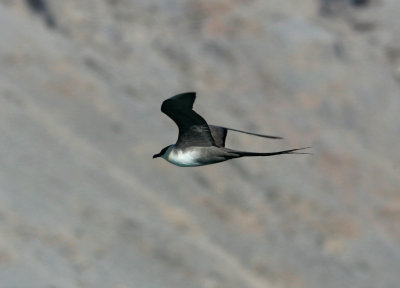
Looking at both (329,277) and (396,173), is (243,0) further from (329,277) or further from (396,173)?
(329,277)

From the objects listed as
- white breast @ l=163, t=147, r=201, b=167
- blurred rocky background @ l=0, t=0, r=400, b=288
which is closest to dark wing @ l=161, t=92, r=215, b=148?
white breast @ l=163, t=147, r=201, b=167

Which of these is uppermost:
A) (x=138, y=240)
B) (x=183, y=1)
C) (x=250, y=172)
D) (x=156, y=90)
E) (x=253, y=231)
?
(x=183, y=1)

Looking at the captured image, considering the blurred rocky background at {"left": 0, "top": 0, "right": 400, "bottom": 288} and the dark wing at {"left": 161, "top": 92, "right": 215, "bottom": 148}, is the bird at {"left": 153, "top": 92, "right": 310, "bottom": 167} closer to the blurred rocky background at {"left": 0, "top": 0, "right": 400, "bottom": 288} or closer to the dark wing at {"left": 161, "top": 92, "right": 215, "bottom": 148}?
the dark wing at {"left": 161, "top": 92, "right": 215, "bottom": 148}

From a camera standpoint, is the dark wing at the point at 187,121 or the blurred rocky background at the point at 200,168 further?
the blurred rocky background at the point at 200,168

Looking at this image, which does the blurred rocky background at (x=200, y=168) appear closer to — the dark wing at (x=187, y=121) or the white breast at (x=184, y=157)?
the white breast at (x=184, y=157)

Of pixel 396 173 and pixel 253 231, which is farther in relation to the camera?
pixel 396 173

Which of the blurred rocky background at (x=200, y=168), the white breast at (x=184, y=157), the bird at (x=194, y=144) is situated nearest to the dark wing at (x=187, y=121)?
the bird at (x=194, y=144)

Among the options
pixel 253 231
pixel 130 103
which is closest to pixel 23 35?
pixel 130 103
